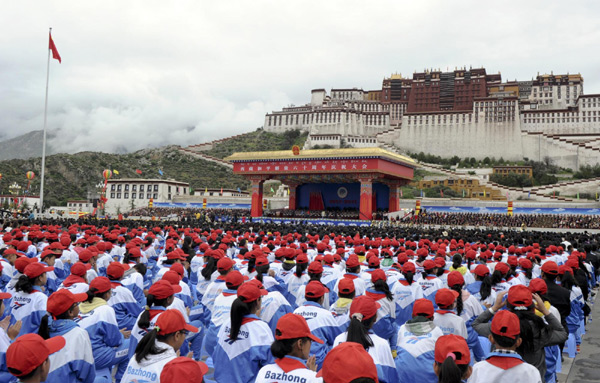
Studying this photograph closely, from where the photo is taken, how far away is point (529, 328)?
3.64 metres

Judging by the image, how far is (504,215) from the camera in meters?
37.4

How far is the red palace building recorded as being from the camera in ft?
116

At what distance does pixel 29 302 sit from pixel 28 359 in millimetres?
2630

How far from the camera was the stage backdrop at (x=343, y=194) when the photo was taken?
42.3 meters

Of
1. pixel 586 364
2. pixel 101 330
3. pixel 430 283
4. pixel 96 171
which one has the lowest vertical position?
pixel 586 364

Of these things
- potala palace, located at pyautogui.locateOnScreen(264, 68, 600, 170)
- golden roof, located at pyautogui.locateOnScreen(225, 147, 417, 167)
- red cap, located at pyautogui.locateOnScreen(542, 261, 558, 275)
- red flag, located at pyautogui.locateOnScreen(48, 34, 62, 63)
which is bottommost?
red cap, located at pyautogui.locateOnScreen(542, 261, 558, 275)

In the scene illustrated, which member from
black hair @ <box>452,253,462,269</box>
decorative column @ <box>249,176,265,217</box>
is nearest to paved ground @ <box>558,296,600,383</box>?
black hair @ <box>452,253,462,269</box>

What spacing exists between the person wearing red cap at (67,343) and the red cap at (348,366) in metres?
2.08

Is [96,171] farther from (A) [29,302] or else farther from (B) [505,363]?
(B) [505,363]

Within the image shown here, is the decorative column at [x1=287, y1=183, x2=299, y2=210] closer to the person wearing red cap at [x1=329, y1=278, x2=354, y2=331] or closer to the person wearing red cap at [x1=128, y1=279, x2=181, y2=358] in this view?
the person wearing red cap at [x1=329, y1=278, x2=354, y2=331]

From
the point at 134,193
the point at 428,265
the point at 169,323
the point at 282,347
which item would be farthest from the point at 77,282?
the point at 134,193

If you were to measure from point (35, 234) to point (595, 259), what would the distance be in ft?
47.1

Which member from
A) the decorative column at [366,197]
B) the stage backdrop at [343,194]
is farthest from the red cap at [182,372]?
the stage backdrop at [343,194]

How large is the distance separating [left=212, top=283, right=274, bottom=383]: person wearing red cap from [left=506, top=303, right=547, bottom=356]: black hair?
2.04 meters
